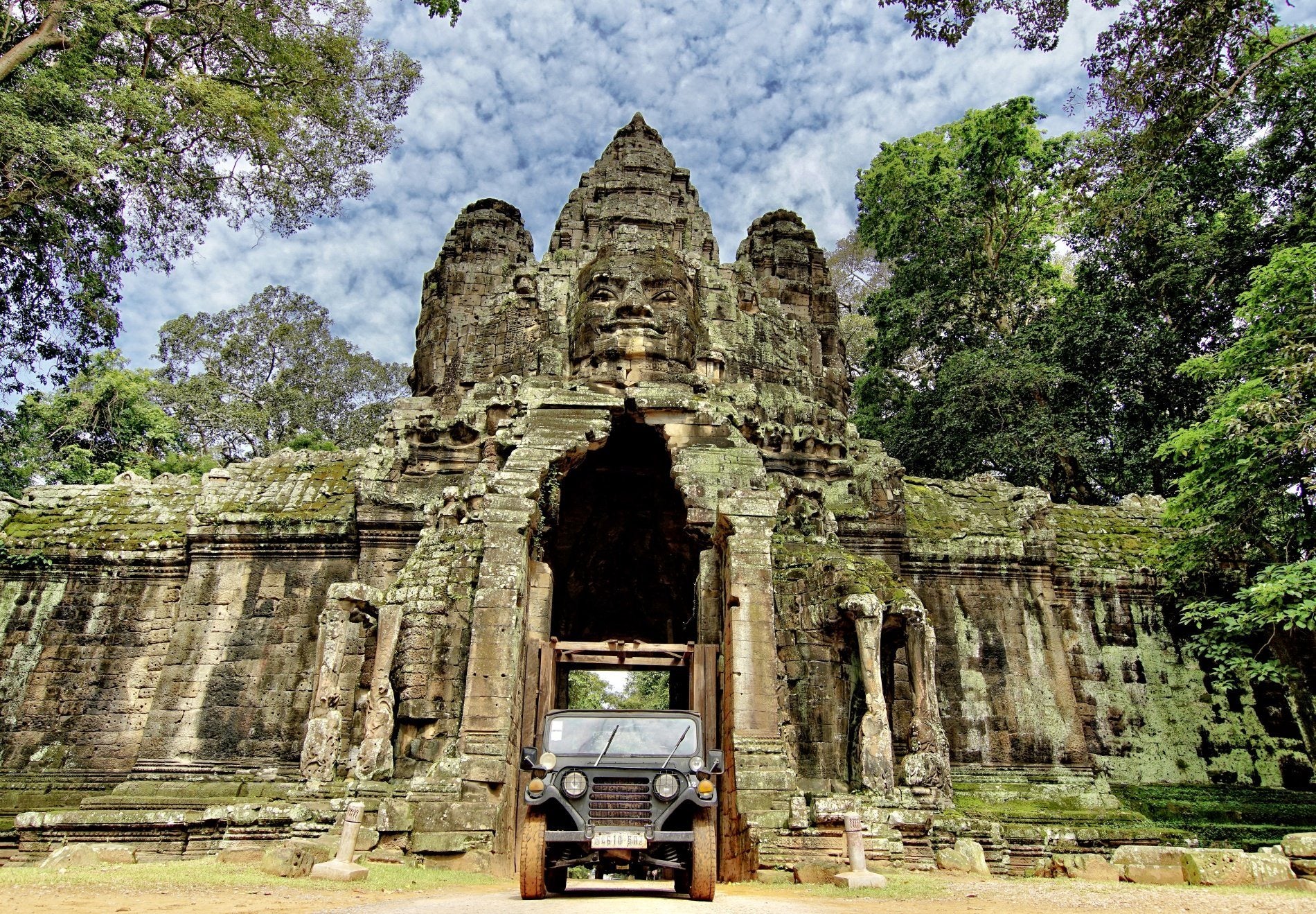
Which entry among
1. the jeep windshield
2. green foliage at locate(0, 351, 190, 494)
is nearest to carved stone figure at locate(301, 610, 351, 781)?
the jeep windshield

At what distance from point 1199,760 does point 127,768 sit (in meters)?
15.9

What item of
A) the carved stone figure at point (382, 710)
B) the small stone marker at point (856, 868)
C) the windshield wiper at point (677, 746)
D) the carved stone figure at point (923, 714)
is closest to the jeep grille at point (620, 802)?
the windshield wiper at point (677, 746)

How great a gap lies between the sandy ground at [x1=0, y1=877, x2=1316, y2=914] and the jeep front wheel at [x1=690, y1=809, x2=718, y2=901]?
0.14 metres

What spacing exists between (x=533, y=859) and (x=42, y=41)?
40.6 feet

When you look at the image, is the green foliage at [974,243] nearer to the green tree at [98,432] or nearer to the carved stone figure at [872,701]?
the carved stone figure at [872,701]

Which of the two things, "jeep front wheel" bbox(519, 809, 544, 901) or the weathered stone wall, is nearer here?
"jeep front wheel" bbox(519, 809, 544, 901)

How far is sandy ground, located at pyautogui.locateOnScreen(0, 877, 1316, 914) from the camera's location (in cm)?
557

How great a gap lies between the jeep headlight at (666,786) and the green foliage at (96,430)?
21268 mm

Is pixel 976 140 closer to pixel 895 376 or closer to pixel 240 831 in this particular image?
pixel 895 376

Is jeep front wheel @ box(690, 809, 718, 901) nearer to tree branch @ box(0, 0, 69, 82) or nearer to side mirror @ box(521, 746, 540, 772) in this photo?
side mirror @ box(521, 746, 540, 772)

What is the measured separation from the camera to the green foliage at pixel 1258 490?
35.3 feet

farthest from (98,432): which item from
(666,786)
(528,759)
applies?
(666,786)

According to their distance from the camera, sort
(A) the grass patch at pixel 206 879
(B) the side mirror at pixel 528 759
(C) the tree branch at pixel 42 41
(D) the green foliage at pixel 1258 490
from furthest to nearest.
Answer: (C) the tree branch at pixel 42 41 < (D) the green foliage at pixel 1258 490 < (B) the side mirror at pixel 528 759 < (A) the grass patch at pixel 206 879

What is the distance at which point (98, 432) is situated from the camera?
24875 millimetres
